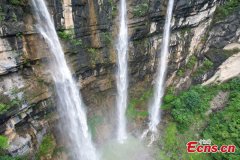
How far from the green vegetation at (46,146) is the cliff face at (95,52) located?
0.47 m

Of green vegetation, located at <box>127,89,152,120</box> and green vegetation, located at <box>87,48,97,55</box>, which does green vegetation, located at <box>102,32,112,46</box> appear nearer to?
green vegetation, located at <box>87,48,97,55</box>

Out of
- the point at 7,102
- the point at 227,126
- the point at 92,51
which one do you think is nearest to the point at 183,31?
the point at 92,51

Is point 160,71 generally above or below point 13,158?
above

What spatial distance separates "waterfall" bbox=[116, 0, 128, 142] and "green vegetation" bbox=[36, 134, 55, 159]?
440 cm

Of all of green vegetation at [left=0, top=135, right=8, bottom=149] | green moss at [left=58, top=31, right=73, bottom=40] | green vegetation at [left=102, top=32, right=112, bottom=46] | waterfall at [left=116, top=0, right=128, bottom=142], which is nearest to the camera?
green vegetation at [left=0, top=135, right=8, bottom=149]

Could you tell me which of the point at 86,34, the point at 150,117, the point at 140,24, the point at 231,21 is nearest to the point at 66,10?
the point at 86,34

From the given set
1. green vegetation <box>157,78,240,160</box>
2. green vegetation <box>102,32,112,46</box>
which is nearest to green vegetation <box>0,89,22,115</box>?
A: green vegetation <box>102,32,112,46</box>

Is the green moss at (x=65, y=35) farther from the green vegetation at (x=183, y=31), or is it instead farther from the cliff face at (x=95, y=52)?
the green vegetation at (x=183, y=31)

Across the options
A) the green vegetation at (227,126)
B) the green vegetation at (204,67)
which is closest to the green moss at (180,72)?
the green vegetation at (204,67)

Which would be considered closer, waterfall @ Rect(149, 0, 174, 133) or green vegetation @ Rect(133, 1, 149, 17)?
green vegetation @ Rect(133, 1, 149, 17)

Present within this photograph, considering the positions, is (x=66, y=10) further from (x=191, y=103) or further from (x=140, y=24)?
(x=191, y=103)

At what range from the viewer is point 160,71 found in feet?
52.3

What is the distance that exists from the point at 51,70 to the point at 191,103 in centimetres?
922

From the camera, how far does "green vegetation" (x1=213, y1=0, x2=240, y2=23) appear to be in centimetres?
1518
